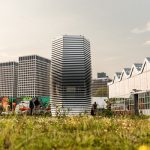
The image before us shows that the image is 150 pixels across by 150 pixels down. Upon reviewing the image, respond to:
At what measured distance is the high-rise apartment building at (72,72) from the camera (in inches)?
1594

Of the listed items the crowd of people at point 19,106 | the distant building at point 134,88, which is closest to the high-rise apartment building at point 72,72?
the distant building at point 134,88

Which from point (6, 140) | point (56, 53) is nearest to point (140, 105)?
point (56, 53)

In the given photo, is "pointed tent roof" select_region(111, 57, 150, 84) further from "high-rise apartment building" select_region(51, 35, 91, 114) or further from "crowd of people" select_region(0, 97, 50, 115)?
"crowd of people" select_region(0, 97, 50, 115)

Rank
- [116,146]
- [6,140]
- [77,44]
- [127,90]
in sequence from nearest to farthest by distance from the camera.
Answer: [116,146] → [6,140] → [77,44] → [127,90]

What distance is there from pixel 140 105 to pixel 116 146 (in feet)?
140

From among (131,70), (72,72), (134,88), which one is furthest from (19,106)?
(131,70)

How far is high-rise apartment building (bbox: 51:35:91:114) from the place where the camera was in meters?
40.5

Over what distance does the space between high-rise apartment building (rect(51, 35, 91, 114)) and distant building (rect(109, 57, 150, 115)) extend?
721 centimetres

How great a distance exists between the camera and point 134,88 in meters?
55.9

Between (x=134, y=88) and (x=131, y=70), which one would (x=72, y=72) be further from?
(x=131, y=70)

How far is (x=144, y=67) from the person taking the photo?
50.3m

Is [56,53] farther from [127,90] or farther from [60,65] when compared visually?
[127,90]

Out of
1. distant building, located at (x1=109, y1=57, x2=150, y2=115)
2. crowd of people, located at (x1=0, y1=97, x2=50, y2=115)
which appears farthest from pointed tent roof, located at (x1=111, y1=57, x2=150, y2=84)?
crowd of people, located at (x1=0, y1=97, x2=50, y2=115)

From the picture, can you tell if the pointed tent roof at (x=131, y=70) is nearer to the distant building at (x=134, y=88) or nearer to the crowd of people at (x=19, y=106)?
the distant building at (x=134, y=88)
